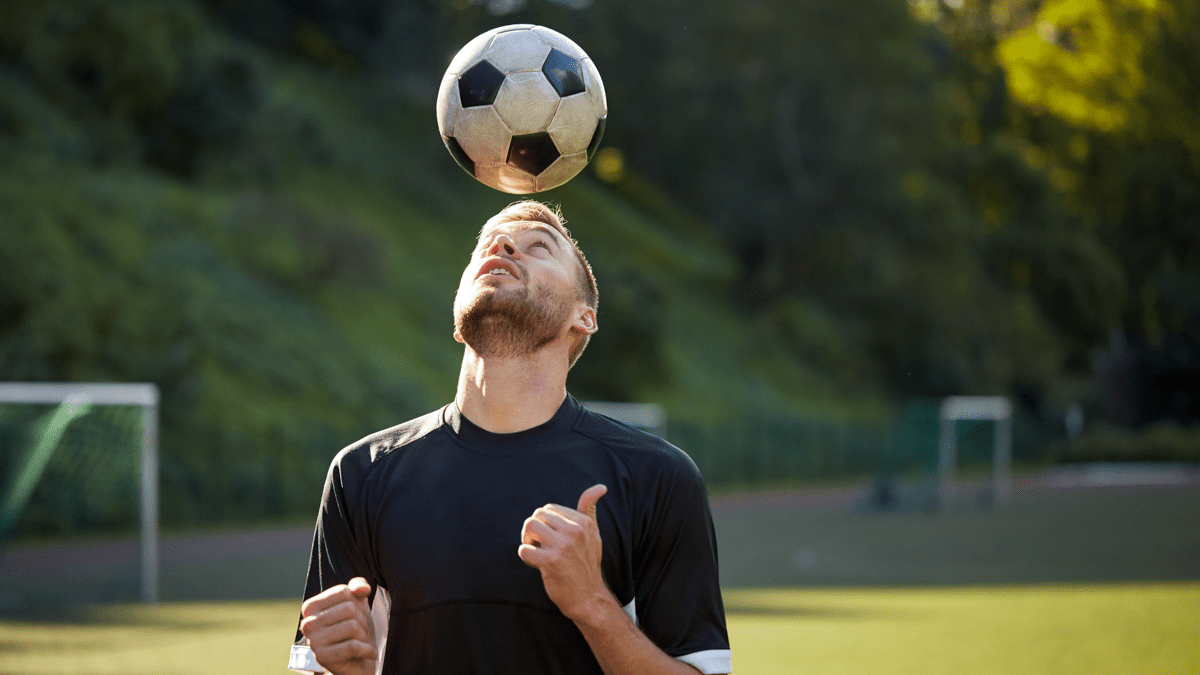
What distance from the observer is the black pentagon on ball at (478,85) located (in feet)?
13.2

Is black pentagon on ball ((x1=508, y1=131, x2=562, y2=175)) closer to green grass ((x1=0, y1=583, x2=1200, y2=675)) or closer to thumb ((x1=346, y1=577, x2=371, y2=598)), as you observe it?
thumb ((x1=346, y1=577, x2=371, y2=598))

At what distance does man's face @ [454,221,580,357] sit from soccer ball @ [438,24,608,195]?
1052 millimetres

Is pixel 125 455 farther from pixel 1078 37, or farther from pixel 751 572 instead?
pixel 1078 37

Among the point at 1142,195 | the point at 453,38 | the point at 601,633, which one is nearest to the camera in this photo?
the point at 601,633

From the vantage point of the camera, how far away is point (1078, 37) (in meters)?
50.2

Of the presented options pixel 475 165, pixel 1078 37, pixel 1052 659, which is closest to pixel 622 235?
pixel 1078 37

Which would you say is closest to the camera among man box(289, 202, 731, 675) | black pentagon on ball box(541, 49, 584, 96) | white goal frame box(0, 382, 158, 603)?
man box(289, 202, 731, 675)

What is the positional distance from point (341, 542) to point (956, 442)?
32.3 m

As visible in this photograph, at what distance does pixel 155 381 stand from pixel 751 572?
9.43 metres

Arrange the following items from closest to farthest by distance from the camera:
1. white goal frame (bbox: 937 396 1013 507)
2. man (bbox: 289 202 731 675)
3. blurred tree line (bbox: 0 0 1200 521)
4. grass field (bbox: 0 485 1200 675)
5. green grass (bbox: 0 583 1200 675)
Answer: man (bbox: 289 202 731 675) → green grass (bbox: 0 583 1200 675) → grass field (bbox: 0 485 1200 675) → blurred tree line (bbox: 0 0 1200 521) → white goal frame (bbox: 937 396 1013 507)

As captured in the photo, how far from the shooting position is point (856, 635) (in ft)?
36.8

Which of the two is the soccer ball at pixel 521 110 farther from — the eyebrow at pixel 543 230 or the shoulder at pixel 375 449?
the shoulder at pixel 375 449

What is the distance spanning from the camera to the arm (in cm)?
241

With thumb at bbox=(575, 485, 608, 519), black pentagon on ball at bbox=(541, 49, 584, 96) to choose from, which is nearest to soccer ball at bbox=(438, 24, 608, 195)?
black pentagon on ball at bbox=(541, 49, 584, 96)
